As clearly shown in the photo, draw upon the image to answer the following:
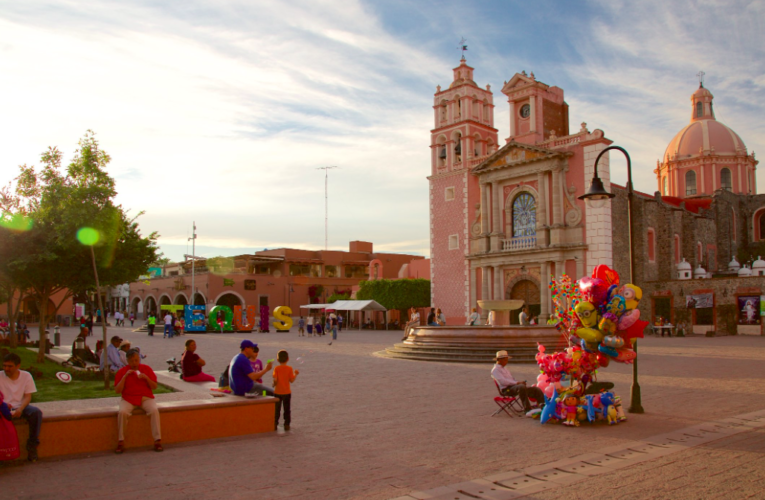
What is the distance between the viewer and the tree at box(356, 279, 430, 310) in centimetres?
4441

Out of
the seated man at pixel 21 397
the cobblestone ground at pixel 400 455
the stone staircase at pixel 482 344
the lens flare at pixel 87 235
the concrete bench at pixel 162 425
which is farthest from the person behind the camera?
the stone staircase at pixel 482 344

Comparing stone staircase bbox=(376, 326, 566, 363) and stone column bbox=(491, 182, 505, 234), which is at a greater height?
stone column bbox=(491, 182, 505, 234)

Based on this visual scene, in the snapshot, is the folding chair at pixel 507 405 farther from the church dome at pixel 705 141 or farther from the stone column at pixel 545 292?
the church dome at pixel 705 141

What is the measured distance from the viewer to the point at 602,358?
8.91 metres

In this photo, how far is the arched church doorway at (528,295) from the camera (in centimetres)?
3447

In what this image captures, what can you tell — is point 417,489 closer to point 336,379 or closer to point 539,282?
point 336,379

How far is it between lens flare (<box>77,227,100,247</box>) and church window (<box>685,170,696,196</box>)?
47.5 meters

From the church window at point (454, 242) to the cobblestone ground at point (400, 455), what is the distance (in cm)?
2689

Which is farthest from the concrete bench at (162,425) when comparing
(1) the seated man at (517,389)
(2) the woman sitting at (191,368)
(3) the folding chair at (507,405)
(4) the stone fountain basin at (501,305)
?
(4) the stone fountain basin at (501,305)

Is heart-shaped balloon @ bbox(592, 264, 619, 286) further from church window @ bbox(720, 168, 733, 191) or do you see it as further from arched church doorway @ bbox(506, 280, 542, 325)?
church window @ bbox(720, 168, 733, 191)

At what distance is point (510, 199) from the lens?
119 feet

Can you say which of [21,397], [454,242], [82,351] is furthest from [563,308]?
[454,242]

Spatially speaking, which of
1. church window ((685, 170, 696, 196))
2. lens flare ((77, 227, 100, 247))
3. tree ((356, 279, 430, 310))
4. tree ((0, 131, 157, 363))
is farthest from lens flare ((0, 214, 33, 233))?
church window ((685, 170, 696, 196))

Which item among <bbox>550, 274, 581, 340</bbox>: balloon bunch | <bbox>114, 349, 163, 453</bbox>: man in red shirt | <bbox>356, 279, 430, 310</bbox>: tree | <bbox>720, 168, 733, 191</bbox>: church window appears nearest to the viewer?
<bbox>114, 349, 163, 453</bbox>: man in red shirt
